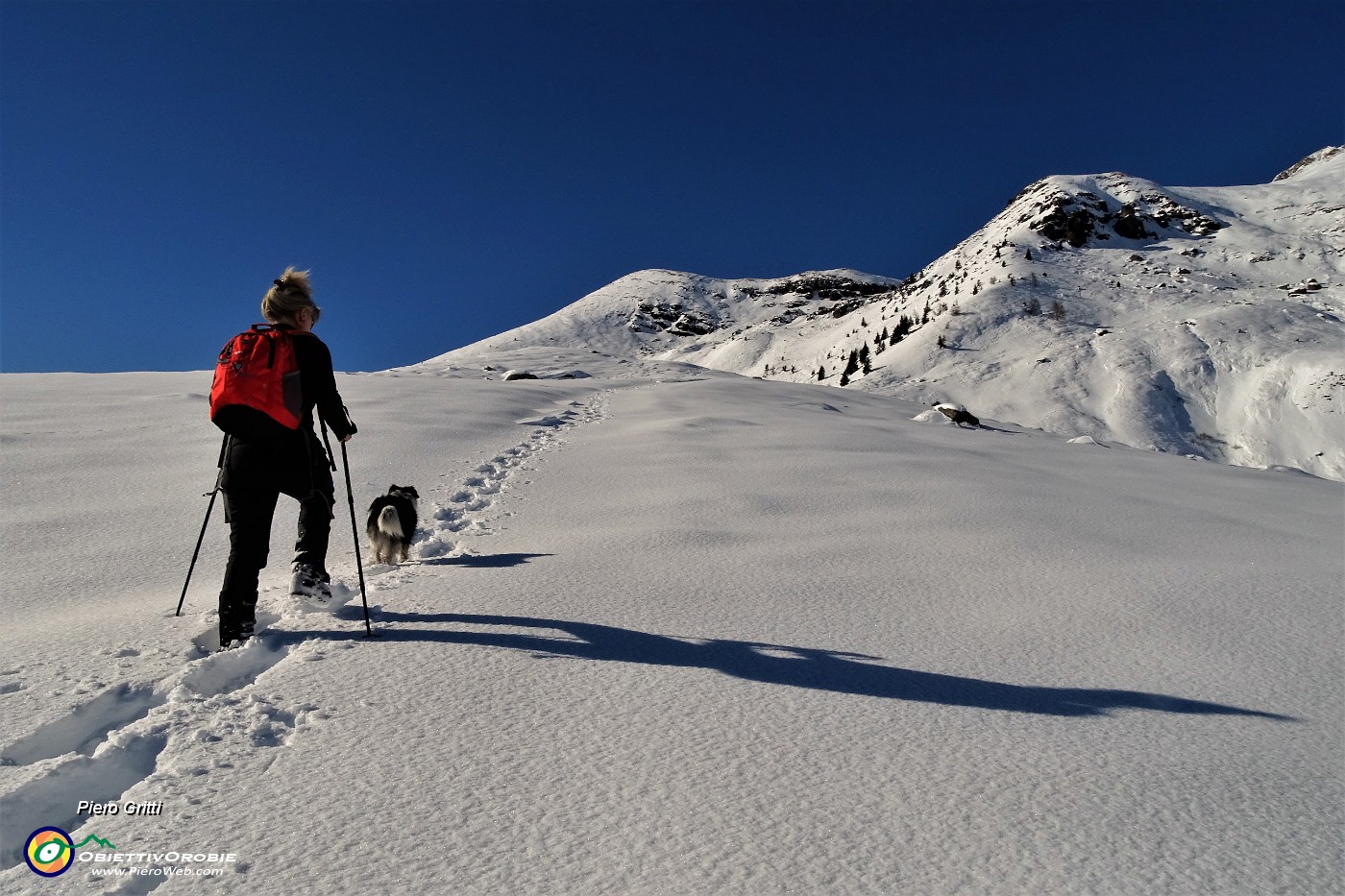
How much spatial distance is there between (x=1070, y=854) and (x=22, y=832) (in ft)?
7.42

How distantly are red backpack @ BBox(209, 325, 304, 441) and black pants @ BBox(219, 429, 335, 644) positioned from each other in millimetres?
91

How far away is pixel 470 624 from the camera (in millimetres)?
2758

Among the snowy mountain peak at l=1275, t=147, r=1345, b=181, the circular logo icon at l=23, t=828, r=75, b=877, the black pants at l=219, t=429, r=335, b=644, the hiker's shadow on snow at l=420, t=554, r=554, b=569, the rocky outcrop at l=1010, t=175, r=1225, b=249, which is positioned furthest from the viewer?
the snowy mountain peak at l=1275, t=147, r=1345, b=181

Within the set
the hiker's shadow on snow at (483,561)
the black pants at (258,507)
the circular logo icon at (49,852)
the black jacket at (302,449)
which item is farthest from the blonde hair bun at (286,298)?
the circular logo icon at (49,852)

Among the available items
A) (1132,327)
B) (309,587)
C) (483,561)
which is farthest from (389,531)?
(1132,327)

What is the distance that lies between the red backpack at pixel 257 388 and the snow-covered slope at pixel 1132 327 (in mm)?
22900

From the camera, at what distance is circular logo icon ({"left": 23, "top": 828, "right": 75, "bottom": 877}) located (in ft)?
4.34

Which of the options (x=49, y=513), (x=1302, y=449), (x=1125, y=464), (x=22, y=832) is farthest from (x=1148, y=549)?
(x=1302, y=449)

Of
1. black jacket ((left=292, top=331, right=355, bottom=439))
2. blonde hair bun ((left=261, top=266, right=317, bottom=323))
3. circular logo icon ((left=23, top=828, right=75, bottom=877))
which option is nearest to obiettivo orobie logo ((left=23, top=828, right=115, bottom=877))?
circular logo icon ((left=23, top=828, right=75, bottom=877))

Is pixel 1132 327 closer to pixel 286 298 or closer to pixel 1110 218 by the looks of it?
pixel 1110 218

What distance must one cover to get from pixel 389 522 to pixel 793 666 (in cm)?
267

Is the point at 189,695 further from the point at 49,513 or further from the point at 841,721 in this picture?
the point at 49,513

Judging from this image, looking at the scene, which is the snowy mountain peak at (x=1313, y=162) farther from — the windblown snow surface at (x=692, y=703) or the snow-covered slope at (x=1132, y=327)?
the windblown snow surface at (x=692, y=703)

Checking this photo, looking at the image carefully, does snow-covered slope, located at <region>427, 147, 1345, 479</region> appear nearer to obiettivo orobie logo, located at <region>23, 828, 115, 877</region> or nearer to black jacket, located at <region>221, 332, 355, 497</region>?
black jacket, located at <region>221, 332, 355, 497</region>
